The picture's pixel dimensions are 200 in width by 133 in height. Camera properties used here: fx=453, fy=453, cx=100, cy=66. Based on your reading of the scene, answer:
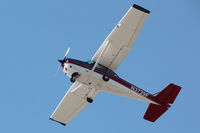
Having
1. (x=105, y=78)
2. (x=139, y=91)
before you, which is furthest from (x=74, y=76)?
(x=139, y=91)

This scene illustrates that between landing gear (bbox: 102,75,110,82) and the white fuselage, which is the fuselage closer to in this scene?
the white fuselage

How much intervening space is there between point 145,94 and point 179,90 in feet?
6.89

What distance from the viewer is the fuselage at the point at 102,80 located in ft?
88.1

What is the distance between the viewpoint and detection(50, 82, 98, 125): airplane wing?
1174 inches

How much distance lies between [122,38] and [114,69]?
2363 mm

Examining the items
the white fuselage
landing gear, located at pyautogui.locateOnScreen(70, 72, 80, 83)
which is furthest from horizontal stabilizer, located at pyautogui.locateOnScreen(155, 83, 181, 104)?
landing gear, located at pyautogui.locateOnScreen(70, 72, 80, 83)

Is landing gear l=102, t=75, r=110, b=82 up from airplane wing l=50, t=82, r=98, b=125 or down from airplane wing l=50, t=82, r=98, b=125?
down

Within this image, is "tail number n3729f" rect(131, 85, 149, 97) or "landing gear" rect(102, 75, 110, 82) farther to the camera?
"tail number n3729f" rect(131, 85, 149, 97)

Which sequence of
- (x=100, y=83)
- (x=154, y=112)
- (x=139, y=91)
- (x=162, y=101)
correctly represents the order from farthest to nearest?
(x=154, y=112) → (x=162, y=101) → (x=139, y=91) → (x=100, y=83)

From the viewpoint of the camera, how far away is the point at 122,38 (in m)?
26.7

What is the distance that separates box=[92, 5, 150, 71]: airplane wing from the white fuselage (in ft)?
3.78

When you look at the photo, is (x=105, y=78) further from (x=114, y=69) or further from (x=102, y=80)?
(x=114, y=69)

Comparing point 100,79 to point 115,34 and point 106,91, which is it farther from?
point 115,34

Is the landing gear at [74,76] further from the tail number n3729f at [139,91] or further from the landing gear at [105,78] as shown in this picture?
the tail number n3729f at [139,91]
